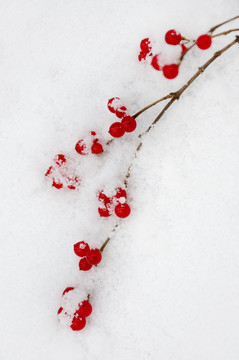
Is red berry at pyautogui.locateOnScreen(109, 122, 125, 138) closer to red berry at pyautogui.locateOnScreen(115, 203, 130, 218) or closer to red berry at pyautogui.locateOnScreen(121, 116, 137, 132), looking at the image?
red berry at pyautogui.locateOnScreen(121, 116, 137, 132)

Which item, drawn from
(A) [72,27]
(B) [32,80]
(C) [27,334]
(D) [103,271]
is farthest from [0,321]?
(A) [72,27]

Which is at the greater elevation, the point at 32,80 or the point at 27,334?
the point at 32,80

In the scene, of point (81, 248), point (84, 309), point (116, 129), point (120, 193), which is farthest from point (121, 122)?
point (84, 309)

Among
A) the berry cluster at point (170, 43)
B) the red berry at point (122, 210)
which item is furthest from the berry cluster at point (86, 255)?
the berry cluster at point (170, 43)

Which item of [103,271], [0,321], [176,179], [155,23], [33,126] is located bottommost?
[0,321]

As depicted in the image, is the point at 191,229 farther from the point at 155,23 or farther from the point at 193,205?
the point at 155,23

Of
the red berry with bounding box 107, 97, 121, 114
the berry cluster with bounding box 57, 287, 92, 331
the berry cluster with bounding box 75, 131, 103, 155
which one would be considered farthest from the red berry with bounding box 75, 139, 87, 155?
the berry cluster with bounding box 57, 287, 92, 331

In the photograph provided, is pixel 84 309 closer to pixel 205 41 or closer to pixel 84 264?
pixel 84 264
